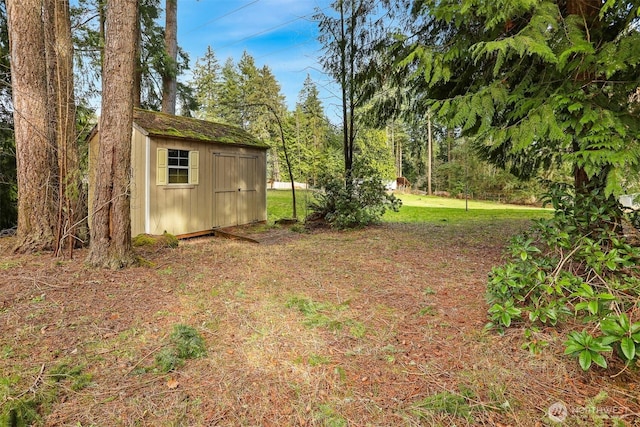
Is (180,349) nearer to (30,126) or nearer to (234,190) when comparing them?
(30,126)

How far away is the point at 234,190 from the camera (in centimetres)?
892

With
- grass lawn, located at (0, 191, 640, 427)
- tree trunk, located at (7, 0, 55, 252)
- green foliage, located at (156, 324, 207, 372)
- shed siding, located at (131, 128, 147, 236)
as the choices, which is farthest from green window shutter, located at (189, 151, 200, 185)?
green foliage, located at (156, 324, 207, 372)

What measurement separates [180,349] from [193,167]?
5.95 m

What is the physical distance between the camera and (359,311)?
3.23 meters

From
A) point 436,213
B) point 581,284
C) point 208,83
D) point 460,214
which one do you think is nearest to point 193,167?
point 581,284

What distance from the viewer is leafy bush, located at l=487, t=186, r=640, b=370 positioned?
181 centimetres

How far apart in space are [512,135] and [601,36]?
1.47 meters

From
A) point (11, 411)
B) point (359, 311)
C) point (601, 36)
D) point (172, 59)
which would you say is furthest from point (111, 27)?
point (172, 59)

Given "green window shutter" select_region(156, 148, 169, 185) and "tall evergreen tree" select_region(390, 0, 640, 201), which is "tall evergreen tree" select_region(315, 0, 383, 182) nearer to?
"green window shutter" select_region(156, 148, 169, 185)

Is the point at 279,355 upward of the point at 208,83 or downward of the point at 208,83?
downward

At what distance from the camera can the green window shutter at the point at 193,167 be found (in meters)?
7.66

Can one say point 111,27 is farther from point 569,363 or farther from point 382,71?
point 569,363

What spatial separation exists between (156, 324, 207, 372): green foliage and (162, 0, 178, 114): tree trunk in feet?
31.7

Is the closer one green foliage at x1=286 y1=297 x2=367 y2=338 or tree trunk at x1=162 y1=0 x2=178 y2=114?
green foliage at x1=286 y1=297 x2=367 y2=338
